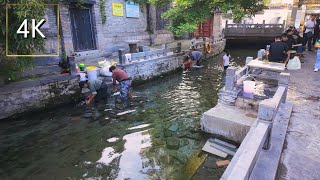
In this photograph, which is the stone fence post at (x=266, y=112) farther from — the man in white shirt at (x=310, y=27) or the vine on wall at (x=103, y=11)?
the vine on wall at (x=103, y=11)

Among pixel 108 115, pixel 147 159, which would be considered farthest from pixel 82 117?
pixel 147 159

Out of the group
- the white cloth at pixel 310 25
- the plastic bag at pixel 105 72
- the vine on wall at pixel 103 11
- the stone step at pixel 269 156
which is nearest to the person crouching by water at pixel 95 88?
the plastic bag at pixel 105 72

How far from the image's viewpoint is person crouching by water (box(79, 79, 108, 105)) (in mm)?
10066

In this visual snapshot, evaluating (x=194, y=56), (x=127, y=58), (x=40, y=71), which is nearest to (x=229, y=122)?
(x=127, y=58)

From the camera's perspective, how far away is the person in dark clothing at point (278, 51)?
9.16 m

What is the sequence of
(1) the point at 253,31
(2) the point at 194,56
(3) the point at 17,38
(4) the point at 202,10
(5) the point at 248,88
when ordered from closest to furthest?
1. (5) the point at 248,88
2. (3) the point at 17,38
3. (4) the point at 202,10
4. (2) the point at 194,56
5. (1) the point at 253,31

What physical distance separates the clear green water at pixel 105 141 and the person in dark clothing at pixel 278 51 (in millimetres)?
3095

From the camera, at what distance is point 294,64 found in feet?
34.0

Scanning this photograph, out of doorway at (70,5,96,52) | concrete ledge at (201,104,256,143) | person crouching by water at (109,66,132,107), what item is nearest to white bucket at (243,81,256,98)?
concrete ledge at (201,104,256,143)

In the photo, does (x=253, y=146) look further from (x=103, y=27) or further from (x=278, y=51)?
(x=103, y=27)

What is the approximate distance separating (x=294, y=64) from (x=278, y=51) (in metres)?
1.76

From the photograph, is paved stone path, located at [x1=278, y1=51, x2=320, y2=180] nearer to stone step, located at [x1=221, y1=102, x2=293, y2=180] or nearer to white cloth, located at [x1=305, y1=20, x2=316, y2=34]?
stone step, located at [x1=221, y1=102, x2=293, y2=180]

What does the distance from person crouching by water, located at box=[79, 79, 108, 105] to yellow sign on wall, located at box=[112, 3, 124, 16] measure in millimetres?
7579

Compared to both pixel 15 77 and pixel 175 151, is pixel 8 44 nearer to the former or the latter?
pixel 15 77
